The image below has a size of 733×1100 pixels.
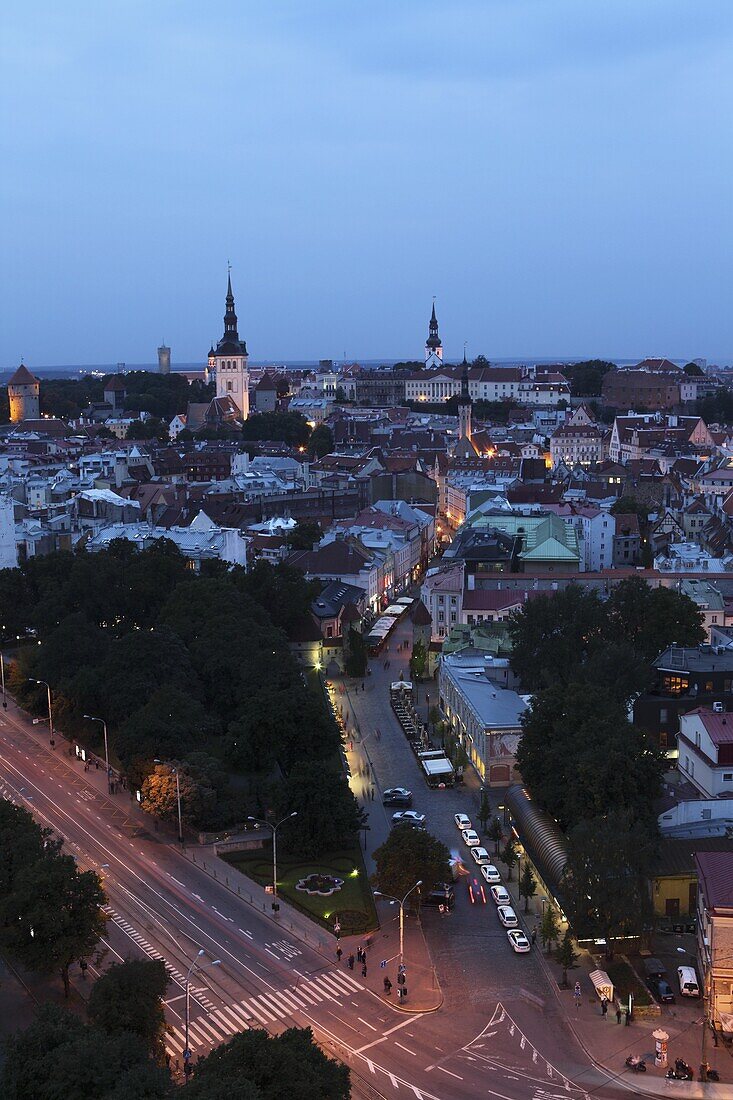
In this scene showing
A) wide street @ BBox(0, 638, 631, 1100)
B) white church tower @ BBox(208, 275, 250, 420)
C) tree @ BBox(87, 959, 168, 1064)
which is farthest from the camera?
white church tower @ BBox(208, 275, 250, 420)

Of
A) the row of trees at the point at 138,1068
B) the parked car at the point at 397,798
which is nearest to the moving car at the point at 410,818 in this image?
the parked car at the point at 397,798

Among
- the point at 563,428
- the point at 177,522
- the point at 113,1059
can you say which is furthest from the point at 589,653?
the point at 563,428

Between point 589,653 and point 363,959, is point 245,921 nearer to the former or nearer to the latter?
point 363,959

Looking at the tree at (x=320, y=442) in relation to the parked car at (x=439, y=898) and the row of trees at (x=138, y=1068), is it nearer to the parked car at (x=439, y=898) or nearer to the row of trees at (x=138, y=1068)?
the parked car at (x=439, y=898)

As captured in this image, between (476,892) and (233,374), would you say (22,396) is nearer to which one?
(233,374)

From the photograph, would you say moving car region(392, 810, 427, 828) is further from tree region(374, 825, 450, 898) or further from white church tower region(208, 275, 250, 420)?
white church tower region(208, 275, 250, 420)

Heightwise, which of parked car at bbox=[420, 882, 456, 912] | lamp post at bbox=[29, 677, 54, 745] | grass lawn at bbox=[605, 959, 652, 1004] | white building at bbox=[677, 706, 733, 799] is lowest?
grass lawn at bbox=[605, 959, 652, 1004]

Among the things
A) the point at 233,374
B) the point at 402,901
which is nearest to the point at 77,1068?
the point at 402,901

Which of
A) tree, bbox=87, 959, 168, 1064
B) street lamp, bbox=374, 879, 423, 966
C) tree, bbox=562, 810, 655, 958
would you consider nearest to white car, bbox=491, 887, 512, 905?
street lamp, bbox=374, 879, 423, 966
